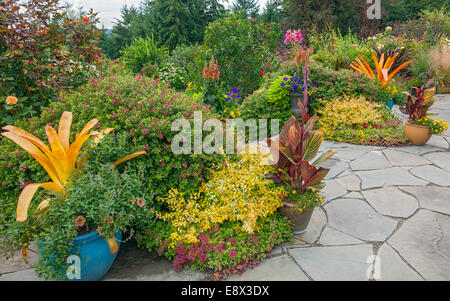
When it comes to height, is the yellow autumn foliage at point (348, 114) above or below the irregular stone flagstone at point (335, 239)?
above

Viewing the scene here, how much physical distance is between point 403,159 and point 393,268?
238 centimetres

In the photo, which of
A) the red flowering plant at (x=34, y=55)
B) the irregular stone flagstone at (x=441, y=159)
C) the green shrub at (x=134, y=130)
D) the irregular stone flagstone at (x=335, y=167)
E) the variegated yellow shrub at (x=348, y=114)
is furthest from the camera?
the variegated yellow shrub at (x=348, y=114)

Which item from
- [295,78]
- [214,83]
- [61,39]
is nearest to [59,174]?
[61,39]

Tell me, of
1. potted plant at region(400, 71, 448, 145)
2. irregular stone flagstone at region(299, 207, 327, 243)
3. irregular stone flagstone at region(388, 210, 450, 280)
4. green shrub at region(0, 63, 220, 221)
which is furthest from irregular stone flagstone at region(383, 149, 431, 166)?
green shrub at region(0, 63, 220, 221)

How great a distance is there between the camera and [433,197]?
3.04 meters

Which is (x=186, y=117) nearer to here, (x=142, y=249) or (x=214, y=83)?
(x=142, y=249)

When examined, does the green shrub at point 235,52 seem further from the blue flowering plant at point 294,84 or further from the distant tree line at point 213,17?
the distant tree line at point 213,17

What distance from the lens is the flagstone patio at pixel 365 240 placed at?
2.12 m

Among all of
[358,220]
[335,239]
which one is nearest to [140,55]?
[358,220]

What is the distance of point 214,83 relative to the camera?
5203 mm

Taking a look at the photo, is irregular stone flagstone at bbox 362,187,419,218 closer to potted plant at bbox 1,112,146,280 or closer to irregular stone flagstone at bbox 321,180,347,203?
irregular stone flagstone at bbox 321,180,347,203

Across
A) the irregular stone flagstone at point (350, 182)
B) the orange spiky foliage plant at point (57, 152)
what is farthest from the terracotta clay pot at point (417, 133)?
the orange spiky foliage plant at point (57, 152)

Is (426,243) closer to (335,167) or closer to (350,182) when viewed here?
(350,182)

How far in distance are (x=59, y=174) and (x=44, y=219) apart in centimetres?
41
